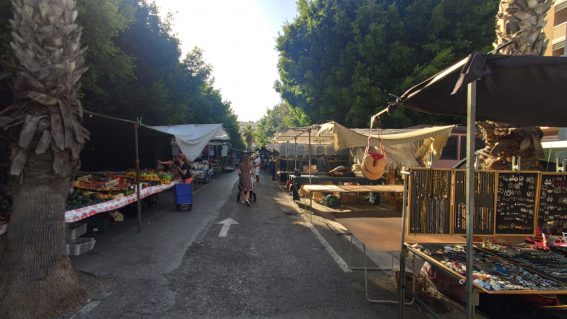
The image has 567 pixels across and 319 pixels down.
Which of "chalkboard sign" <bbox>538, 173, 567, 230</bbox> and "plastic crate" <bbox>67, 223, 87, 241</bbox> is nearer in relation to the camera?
"chalkboard sign" <bbox>538, 173, 567, 230</bbox>

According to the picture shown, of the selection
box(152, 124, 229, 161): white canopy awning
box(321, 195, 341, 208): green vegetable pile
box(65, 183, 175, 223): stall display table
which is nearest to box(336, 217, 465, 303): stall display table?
box(65, 183, 175, 223): stall display table

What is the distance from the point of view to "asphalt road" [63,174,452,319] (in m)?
4.00

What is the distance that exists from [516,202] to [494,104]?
42.7 inches

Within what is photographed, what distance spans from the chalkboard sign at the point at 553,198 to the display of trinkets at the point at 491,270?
903mm

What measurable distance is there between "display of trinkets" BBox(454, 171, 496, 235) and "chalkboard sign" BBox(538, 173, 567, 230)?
62cm

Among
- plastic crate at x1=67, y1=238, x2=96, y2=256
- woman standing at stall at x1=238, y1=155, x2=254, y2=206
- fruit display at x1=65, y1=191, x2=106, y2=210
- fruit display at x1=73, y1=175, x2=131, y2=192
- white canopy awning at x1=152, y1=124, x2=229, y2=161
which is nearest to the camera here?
plastic crate at x1=67, y1=238, x2=96, y2=256

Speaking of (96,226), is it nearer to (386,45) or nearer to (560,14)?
(386,45)

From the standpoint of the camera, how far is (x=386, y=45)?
15.7 metres

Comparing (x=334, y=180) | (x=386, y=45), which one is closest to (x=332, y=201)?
(x=334, y=180)

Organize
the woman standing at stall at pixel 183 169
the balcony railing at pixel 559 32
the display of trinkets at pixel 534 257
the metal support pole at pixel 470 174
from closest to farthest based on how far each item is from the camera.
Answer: the metal support pole at pixel 470 174 < the display of trinkets at pixel 534 257 < the woman standing at stall at pixel 183 169 < the balcony railing at pixel 559 32

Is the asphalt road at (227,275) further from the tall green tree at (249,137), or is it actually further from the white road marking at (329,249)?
the tall green tree at (249,137)

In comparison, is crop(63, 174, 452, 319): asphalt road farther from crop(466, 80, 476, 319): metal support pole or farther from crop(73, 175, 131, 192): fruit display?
crop(466, 80, 476, 319): metal support pole

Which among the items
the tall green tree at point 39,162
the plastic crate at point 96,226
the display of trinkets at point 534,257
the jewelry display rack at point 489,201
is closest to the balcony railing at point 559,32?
the jewelry display rack at point 489,201

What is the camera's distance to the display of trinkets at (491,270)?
8.02 ft
